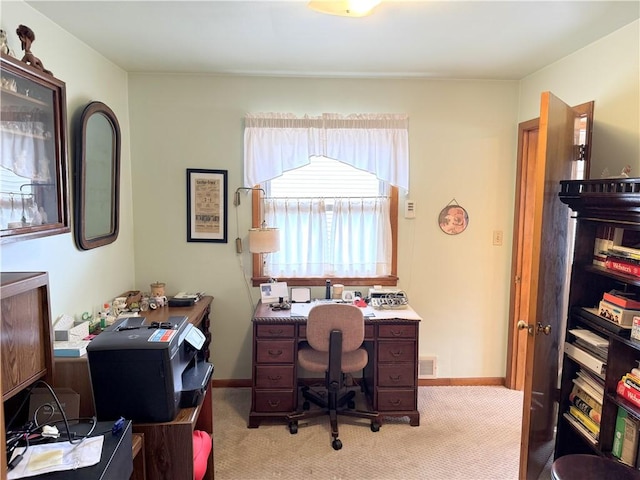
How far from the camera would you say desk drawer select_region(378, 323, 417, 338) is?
278 centimetres

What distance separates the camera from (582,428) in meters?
2.07

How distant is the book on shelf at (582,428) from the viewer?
1982 mm

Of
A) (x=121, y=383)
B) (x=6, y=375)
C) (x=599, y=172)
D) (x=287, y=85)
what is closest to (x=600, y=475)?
(x=599, y=172)

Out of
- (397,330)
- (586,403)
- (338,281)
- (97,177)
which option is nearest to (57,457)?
(97,177)

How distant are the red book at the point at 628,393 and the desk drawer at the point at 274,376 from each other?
1.82 m

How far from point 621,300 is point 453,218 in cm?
150

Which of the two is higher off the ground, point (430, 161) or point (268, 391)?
point (430, 161)

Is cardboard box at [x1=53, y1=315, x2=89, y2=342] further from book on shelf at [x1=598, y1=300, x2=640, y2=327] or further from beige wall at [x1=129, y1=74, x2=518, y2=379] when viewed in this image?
book on shelf at [x1=598, y1=300, x2=640, y2=327]

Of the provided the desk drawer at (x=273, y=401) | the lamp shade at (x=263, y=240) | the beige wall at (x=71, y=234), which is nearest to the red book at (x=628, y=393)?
the desk drawer at (x=273, y=401)

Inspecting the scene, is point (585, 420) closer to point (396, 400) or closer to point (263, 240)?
point (396, 400)

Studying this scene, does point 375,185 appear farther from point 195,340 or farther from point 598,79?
point 195,340

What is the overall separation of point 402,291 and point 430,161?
1.04 meters

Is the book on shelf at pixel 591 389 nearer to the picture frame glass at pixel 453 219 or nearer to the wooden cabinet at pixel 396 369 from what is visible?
the wooden cabinet at pixel 396 369

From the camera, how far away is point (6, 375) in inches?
51.1
